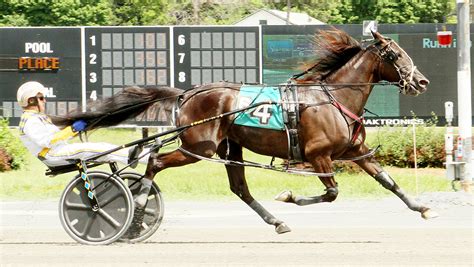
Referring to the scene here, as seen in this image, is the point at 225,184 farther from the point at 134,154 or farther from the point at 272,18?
the point at 272,18

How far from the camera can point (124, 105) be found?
10453 mm

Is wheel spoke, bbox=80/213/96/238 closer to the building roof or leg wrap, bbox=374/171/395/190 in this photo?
leg wrap, bbox=374/171/395/190

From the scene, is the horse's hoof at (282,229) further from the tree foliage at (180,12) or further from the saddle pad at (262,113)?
the tree foliage at (180,12)

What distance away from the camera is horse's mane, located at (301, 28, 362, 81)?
1035 cm

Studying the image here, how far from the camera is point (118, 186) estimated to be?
30.9 ft

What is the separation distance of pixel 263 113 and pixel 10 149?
10.6 meters

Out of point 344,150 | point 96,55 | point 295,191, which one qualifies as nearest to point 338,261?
point 344,150

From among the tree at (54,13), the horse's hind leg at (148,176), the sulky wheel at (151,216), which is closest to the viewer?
the horse's hind leg at (148,176)

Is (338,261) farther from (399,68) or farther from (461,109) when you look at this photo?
(461,109)

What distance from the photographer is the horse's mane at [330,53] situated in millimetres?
10352

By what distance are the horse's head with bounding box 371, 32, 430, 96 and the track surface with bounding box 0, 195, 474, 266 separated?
1381mm

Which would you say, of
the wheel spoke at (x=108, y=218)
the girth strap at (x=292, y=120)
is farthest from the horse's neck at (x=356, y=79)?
the wheel spoke at (x=108, y=218)

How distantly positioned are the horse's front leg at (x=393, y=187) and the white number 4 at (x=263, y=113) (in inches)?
38.7

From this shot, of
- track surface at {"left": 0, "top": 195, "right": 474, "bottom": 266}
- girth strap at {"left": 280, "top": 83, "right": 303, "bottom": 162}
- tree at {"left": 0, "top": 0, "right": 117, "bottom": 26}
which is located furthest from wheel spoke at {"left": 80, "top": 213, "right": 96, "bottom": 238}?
tree at {"left": 0, "top": 0, "right": 117, "bottom": 26}
